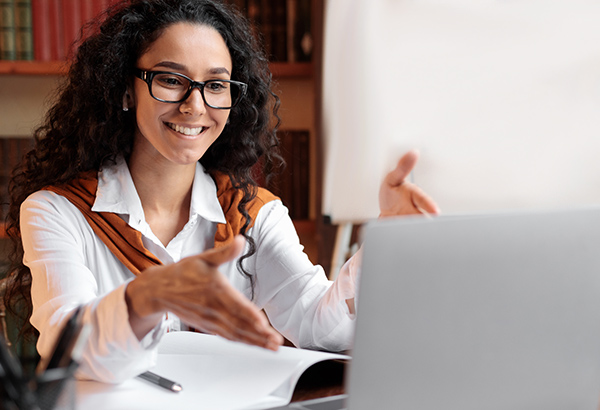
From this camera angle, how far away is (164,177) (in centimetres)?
130

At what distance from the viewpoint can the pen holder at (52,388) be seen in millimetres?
465

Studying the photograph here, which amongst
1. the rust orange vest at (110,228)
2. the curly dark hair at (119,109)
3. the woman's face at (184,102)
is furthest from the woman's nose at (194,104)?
the rust orange vest at (110,228)

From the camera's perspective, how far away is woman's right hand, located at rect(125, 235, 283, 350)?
1.94 ft

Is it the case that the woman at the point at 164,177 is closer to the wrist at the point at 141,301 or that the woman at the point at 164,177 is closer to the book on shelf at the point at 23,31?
the wrist at the point at 141,301

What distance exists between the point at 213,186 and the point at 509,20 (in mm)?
1071

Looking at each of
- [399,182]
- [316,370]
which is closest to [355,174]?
[399,182]

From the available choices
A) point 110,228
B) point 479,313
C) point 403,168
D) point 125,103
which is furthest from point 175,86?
point 479,313

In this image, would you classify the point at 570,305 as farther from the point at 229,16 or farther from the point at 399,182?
the point at 229,16

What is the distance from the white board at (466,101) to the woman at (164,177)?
2.06 ft

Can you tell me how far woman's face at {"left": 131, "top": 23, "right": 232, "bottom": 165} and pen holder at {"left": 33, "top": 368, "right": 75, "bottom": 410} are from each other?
2.55 ft

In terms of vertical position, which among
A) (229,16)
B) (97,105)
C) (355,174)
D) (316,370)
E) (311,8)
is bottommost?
(316,370)

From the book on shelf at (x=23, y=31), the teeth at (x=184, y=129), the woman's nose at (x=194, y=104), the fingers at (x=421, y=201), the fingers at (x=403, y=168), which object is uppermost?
the book on shelf at (x=23, y=31)

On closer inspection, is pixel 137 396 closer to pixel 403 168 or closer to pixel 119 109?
pixel 403 168

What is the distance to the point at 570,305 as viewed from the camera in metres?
0.66
